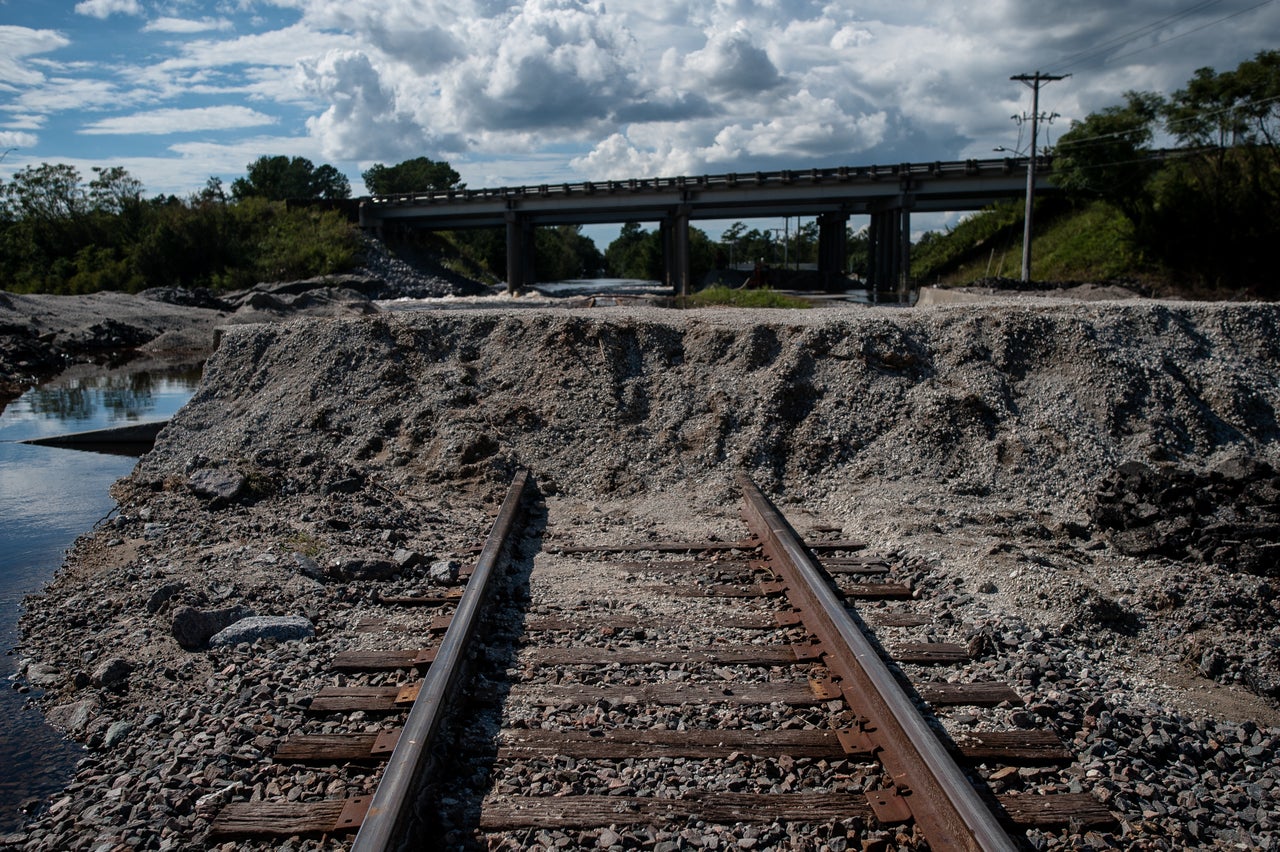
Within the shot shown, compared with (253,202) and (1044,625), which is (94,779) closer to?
(1044,625)

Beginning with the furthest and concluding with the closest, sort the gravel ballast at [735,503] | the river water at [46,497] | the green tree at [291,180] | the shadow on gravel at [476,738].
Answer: the green tree at [291,180]
the river water at [46,497]
the gravel ballast at [735,503]
the shadow on gravel at [476,738]

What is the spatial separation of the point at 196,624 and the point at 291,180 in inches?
4796

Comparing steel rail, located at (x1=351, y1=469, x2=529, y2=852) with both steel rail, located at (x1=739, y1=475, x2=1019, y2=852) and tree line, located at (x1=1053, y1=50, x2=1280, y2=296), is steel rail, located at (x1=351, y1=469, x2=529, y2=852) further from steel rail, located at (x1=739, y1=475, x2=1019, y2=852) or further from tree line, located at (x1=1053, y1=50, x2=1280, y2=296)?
tree line, located at (x1=1053, y1=50, x2=1280, y2=296)

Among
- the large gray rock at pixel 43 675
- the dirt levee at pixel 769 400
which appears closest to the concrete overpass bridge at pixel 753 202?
the dirt levee at pixel 769 400

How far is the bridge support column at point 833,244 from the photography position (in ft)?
190

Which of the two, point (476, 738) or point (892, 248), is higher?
point (892, 248)

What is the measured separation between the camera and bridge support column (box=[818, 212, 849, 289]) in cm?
5788

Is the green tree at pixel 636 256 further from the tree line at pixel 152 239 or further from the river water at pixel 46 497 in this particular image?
the river water at pixel 46 497

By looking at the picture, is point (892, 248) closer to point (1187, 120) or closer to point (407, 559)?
point (1187, 120)

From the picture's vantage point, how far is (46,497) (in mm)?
12062

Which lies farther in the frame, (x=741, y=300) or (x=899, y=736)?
(x=741, y=300)

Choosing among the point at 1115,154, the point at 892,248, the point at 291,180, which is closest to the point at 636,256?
the point at 291,180

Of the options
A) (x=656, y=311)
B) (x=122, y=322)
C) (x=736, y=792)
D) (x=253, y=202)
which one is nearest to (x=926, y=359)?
(x=656, y=311)

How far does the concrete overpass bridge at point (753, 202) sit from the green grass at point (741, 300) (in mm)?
20876
